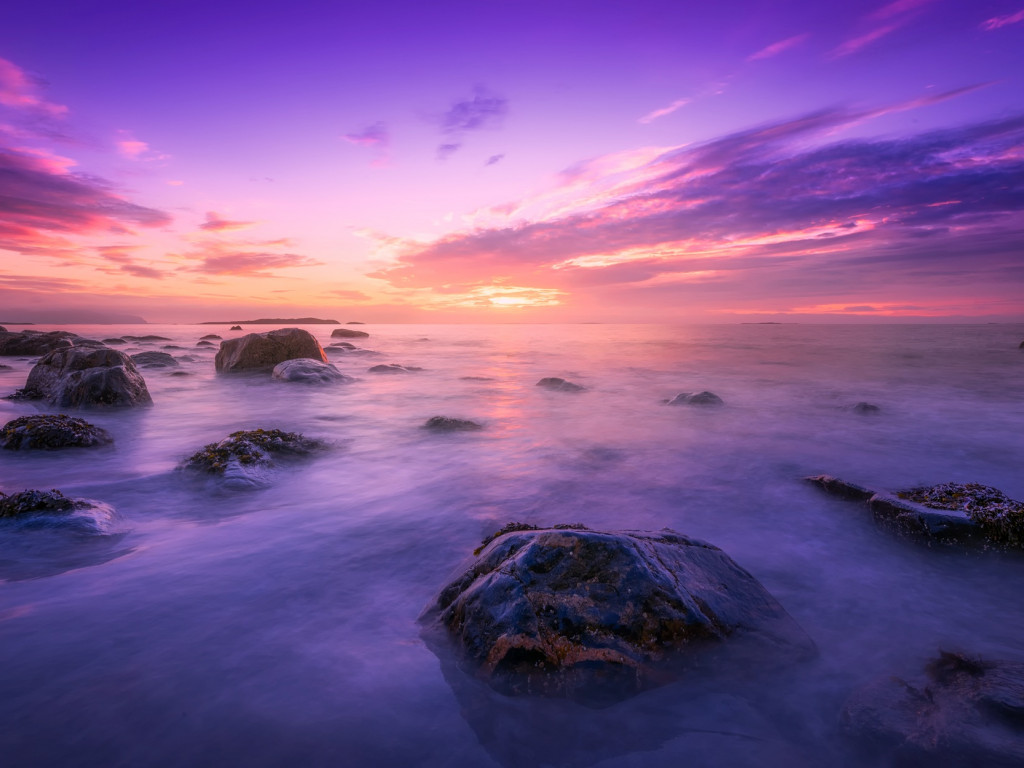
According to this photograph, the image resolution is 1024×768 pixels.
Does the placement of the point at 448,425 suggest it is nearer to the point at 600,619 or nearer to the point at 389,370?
the point at 600,619

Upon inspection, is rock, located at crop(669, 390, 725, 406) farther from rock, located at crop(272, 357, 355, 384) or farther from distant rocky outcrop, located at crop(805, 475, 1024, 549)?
rock, located at crop(272, 357, 355, 384)

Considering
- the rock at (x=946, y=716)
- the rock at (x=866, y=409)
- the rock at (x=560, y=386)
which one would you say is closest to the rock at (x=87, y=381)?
the rock at (x=560, y=386)

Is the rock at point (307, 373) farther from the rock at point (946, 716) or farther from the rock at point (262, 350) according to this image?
the rock at point (946, 716)

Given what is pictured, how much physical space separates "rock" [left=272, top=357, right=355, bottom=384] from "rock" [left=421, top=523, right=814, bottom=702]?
1351 centimetres

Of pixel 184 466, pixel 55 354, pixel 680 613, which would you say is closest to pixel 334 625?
pixel 680 613

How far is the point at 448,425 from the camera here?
9875 mm

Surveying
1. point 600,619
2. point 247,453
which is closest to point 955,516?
point 600,619

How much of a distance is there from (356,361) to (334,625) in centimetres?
Answer: 2240

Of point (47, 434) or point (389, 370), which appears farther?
point (389, 370)

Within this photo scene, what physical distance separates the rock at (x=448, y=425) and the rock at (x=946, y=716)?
25.4ft

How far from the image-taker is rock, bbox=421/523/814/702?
256 centimetres

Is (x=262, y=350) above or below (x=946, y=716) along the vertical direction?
A: above

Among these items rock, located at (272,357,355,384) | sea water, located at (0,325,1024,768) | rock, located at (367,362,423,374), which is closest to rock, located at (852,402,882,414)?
sea water, located at (0,325,1024,768)

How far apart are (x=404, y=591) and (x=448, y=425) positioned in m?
6.12
